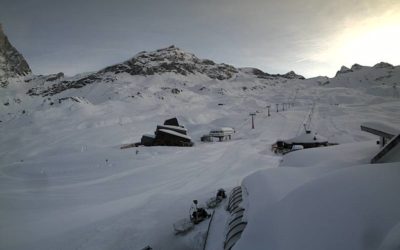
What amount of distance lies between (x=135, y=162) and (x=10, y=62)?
12905cm

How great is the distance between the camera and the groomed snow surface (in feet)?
22.2

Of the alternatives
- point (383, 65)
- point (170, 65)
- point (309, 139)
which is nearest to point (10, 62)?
point (170, 65)

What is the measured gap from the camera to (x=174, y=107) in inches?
3110

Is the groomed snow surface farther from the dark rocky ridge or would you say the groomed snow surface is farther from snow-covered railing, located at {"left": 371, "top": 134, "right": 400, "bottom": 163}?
the dark rocky ridge

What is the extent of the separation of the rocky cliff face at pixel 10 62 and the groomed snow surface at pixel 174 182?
237 feet

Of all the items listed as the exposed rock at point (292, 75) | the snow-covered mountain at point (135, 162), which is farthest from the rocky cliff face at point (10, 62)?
the exposed rock at point (292, 75)

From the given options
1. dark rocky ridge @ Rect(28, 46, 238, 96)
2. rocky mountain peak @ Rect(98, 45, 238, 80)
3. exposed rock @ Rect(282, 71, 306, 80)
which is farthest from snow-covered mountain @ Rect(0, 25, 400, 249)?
exposed rock @ Rect(282, 71, 306, 80)

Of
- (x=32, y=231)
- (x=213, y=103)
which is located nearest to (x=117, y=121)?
(x=213, y=103)

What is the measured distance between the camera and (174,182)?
961 inches

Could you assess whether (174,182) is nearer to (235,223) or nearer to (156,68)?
(235,223)

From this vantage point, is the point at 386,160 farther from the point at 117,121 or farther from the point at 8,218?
the point at 117,121

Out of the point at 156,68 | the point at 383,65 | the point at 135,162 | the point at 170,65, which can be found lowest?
the point at 135,162

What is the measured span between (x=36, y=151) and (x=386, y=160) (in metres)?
39.9

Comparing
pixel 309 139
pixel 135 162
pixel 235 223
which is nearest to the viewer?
pixel 235 223
